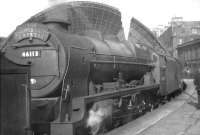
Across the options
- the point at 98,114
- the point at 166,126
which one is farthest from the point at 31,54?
the point at 166,126

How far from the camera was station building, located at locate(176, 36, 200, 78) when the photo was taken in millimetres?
55369

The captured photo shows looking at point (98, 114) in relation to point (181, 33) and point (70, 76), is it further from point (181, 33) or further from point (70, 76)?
point (181, 33)

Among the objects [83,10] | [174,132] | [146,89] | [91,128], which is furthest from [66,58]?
[83,10]

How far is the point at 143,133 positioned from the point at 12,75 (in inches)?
200

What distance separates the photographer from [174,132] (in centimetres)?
910

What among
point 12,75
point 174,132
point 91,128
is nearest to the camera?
point 12,75

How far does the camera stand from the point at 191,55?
2312 inches

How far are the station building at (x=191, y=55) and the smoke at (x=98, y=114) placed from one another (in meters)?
46.9

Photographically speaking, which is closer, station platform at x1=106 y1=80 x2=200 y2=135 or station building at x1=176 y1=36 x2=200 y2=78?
station platform at x1=106 y1=80 x2=200 y2=135

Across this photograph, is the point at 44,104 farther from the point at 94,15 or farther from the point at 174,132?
the point at 94,15

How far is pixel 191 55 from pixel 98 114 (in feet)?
175

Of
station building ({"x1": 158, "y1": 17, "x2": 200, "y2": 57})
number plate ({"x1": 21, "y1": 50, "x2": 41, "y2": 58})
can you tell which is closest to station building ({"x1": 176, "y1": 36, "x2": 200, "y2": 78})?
station building ({"x1": 158, "y1": 17, "x2": 200, "y2": 57})

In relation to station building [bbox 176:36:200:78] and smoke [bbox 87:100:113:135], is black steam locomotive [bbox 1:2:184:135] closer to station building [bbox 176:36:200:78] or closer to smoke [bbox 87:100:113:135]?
smoke [bbox 87:100:113:135]

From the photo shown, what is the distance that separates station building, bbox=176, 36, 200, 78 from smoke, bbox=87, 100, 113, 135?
4687 centimetres
